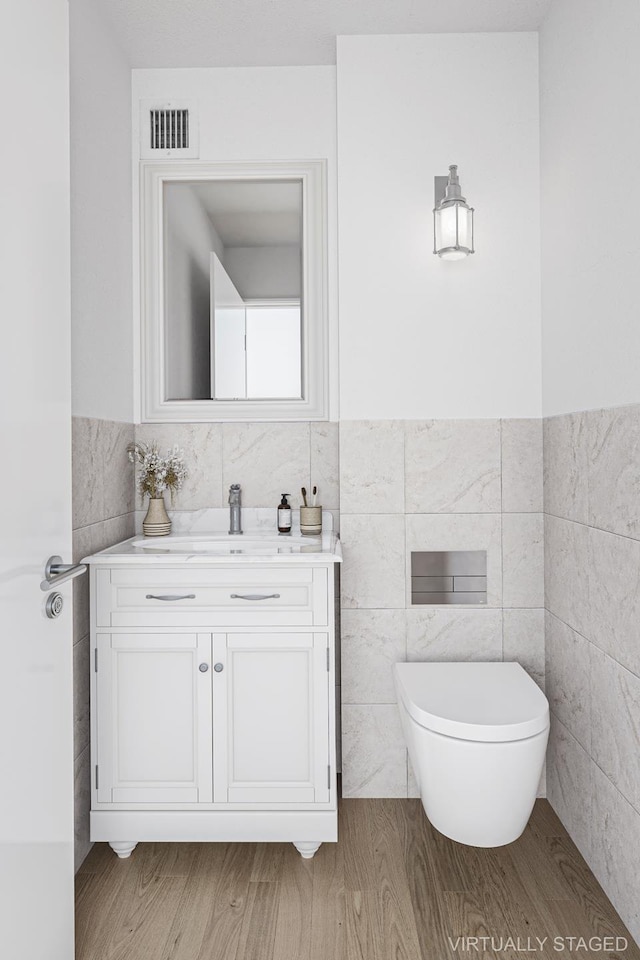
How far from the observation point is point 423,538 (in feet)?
7.74

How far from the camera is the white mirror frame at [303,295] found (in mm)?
2506

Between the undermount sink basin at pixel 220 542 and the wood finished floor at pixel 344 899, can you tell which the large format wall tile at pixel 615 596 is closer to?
the wood finished floor at pixel 344 899

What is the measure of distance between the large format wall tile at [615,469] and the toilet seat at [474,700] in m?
0.53

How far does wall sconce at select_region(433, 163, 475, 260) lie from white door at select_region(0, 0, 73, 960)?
1.21 metres

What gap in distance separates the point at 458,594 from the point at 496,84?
1.79 metres

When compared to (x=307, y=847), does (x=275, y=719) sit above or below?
above

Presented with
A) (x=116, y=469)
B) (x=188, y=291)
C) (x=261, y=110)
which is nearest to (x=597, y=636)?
(x=116, y=469)

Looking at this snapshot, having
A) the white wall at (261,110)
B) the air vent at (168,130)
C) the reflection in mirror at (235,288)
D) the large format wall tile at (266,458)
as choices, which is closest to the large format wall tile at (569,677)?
the large format wall tile at (266,458)

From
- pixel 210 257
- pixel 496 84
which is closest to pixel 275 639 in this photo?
pixel 210 257

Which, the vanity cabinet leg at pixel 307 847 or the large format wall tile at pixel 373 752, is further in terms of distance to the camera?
the large format wall tile at pixel 373 752

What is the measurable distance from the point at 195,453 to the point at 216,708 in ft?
3.22

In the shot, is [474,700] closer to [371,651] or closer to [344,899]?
[371,651]

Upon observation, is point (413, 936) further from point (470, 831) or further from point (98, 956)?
point (98, 956)

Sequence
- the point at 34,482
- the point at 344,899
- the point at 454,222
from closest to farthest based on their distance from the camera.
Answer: the point at 34,482, the point at 344,899, the point at 454,222
